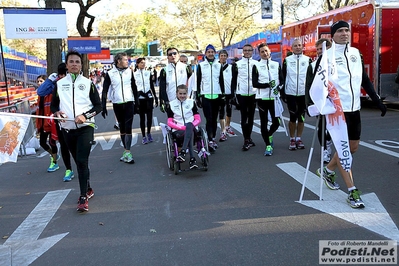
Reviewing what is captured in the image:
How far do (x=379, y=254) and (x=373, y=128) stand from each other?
7315mm

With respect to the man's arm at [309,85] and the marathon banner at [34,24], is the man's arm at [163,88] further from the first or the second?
the marathon banner at [34,24]

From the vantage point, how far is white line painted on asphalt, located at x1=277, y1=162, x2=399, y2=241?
4121 millimetres

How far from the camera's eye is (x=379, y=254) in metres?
3.62

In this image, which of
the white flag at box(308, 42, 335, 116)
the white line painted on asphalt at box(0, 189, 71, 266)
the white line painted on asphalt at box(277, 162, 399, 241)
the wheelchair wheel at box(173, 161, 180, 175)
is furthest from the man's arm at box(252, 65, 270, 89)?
the white line painted on asphalt at box(0, 189, 71, 266)

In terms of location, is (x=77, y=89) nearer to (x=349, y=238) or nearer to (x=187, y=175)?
(x=187, y=175)

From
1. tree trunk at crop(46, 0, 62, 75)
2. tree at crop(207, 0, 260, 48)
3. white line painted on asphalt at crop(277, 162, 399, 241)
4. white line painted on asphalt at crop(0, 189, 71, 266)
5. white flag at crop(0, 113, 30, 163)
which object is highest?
tree at crop(207, 0, 260, 48)

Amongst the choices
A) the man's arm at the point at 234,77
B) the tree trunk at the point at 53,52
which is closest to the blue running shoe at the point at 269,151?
the man's arm at the point at 234,77

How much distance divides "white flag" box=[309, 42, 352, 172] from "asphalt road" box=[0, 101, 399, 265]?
626mm

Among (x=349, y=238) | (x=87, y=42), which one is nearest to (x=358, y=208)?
(x=349, y=238)

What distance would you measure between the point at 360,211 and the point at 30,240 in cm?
362

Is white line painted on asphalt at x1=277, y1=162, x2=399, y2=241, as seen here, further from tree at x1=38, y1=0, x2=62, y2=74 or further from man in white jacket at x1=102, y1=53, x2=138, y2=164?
tree at x1=38, y1=0, x2=62, y2=74

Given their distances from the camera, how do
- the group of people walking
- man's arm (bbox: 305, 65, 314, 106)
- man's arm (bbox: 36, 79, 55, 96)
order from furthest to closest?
man's arm (bbox: 36, 79, 55, 96), the group of people walking, man's arm (bbox: 305, 65, 314, 106)

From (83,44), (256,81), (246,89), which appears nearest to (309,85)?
(256,81)

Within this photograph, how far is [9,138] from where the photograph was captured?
5.69m
